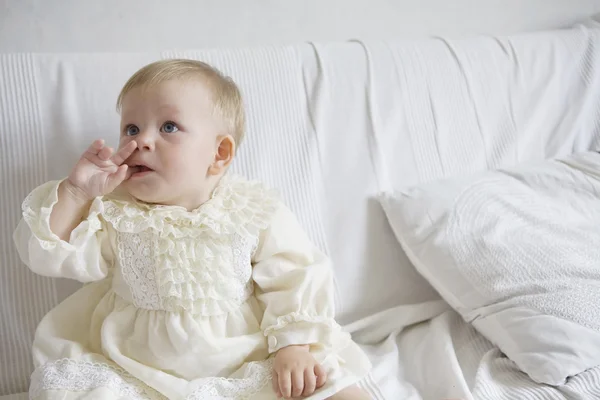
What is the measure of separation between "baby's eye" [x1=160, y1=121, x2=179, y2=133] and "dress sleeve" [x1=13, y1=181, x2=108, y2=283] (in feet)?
0.50

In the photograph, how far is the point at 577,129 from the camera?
5.03 feet

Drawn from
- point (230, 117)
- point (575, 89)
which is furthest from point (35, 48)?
point (575, 89)

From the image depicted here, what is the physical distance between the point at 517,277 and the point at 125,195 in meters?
0.73

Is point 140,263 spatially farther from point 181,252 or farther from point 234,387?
point 234,387

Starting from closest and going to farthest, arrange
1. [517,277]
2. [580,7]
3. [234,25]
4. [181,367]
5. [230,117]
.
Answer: [181,367]
[230,117]
[517,277]
[234,25]
[580,7]

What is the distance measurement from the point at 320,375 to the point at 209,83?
20.0 inches

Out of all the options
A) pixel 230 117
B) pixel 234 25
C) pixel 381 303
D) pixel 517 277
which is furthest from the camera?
pixel 234 25

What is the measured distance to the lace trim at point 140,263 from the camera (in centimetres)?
101

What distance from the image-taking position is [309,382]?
0.96 m

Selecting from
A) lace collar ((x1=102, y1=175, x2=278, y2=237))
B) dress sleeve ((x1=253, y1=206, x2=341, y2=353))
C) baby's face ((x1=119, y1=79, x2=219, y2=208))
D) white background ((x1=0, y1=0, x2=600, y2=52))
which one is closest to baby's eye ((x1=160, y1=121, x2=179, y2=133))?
baby's face ((x1=119, y1=79, x2=219, y2=208))

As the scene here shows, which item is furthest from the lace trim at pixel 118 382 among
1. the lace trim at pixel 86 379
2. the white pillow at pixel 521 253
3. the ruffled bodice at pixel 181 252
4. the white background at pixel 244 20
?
the white background at pixel 244 20

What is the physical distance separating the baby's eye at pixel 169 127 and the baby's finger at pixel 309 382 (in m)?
0.43

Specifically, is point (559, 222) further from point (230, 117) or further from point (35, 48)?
point (35, 48)

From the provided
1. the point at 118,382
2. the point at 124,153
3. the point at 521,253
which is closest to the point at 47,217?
the point at 124,153
